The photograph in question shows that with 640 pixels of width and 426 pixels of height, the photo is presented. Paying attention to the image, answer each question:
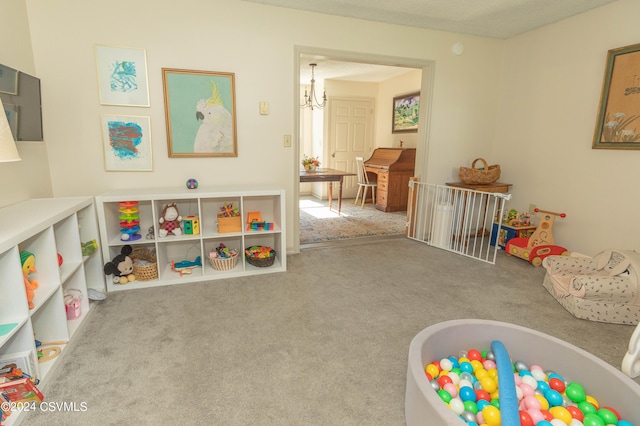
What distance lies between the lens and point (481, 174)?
3680 millimetres

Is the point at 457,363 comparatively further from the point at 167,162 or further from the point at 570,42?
the point at 570,42

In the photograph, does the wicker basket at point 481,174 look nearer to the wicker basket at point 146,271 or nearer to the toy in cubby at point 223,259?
the toy in cubby at point 223,259

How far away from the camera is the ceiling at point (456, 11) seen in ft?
9.46

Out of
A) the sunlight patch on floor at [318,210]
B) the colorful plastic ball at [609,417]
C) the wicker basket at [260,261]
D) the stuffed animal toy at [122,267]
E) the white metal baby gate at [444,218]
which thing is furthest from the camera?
the sunlight patch on floor at [318,210]

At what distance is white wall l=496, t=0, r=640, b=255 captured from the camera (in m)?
2.86

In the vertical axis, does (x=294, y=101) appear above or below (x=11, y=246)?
above

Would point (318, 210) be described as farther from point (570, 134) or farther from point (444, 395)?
point (444, 395)

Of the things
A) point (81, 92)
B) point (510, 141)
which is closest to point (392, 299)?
point (510, 141)

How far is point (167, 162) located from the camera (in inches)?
116

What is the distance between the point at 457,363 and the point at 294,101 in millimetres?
2587

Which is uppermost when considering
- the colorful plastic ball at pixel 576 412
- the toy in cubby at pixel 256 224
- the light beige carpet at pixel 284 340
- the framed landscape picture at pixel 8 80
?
the framed landscape picture at pixel 8 80

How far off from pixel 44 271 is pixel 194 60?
2.00 m

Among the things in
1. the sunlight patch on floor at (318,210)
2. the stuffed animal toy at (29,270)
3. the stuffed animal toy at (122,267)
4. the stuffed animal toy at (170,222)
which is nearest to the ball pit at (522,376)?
the stuffed animal toy at (29,270)

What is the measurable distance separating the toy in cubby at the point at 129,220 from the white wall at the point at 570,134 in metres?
4.04
